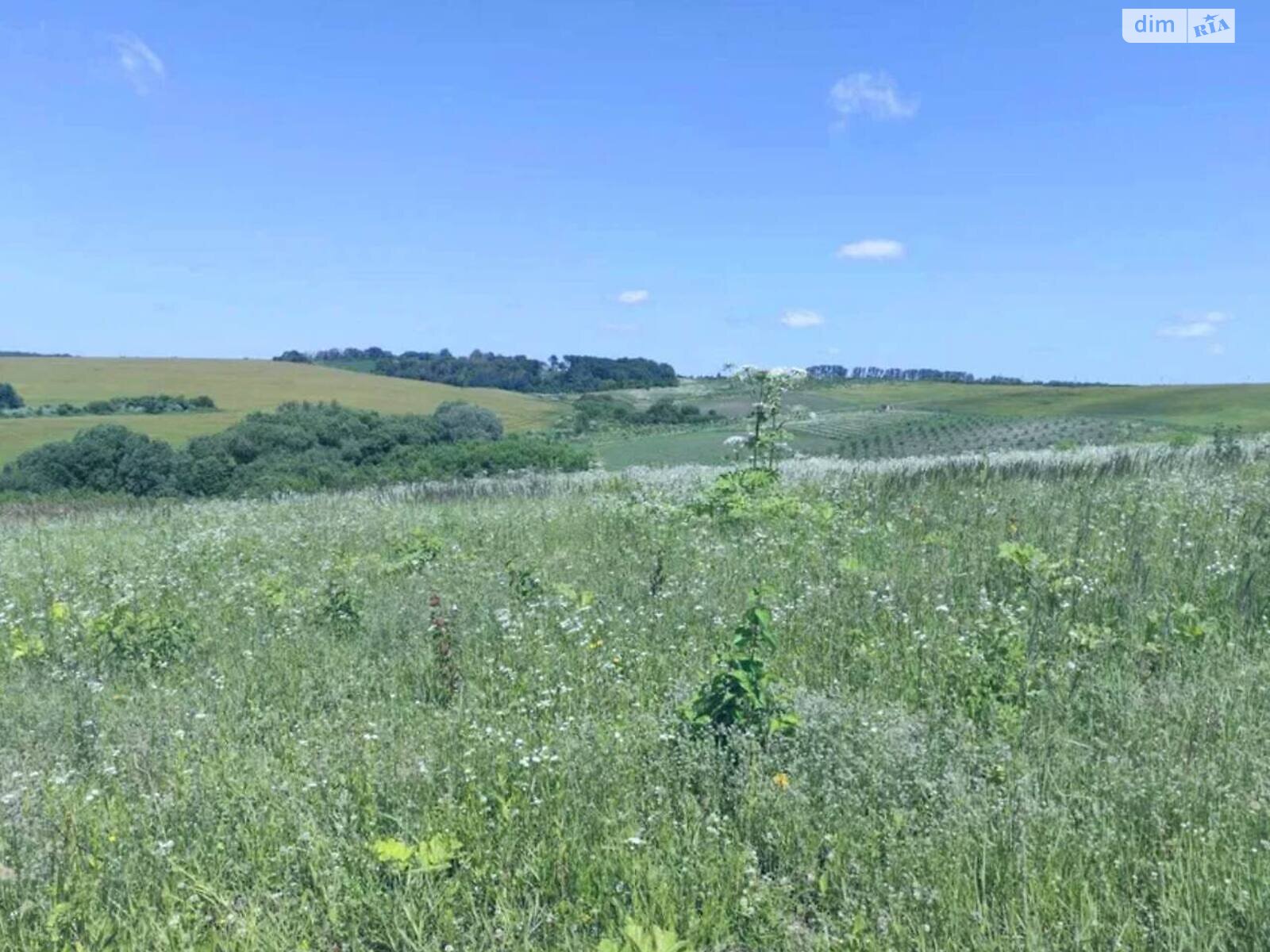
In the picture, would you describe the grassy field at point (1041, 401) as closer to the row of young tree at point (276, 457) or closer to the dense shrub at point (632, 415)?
the dense shrub at point (632, 415)

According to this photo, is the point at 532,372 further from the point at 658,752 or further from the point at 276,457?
the point at 658,752

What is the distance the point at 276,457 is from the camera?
990 inches

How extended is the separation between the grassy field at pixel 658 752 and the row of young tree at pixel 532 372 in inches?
1636

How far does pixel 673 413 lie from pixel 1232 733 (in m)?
29.6

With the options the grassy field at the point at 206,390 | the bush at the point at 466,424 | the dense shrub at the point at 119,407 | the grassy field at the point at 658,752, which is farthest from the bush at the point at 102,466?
the dense shrub at the point at 119,407

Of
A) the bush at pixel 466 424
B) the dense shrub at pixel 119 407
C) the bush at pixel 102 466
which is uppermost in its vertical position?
the dense shrub at pixel 119 407

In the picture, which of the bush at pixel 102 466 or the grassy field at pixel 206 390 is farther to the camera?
the grassy field at pixel 206 390

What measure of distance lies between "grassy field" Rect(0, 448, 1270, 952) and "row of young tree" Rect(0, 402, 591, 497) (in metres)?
12.3

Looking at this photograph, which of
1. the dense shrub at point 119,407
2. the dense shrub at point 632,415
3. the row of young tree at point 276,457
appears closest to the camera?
the row of young tree at point 276,457

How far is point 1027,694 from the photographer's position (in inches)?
181

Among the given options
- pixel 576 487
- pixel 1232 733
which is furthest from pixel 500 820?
pixel 576 487

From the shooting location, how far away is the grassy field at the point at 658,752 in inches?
124

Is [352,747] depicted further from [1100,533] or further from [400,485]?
[400,485]

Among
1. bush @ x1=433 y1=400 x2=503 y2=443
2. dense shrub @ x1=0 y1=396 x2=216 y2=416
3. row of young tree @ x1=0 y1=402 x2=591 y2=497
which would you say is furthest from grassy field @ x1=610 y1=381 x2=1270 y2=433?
dense shrub @ x1=0 y1=396 x2=216 y2=416
